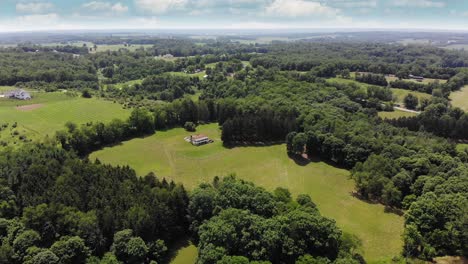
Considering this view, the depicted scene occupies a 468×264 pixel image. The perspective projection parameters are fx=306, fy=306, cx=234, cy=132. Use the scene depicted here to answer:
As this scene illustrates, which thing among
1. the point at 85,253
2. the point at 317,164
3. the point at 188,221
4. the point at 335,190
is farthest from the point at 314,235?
the point at 317,164

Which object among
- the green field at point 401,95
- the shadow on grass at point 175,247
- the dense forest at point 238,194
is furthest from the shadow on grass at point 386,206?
the green field at point 401,95

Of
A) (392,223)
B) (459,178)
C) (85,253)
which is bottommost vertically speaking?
(392,223)

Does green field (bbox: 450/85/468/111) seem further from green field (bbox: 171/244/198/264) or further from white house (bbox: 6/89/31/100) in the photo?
white house (bbox: 6/89/31/100)

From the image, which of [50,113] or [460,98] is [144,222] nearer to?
[50,113]

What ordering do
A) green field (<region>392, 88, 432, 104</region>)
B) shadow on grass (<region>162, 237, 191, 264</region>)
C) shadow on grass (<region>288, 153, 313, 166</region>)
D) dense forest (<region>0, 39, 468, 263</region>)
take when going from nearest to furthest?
dense forest (<region>0, 39, 468, 263</region>) → shadow on grass (<region>162, 237, 191, 264</region>) → shadow on grass (<region>288, 153, 313, 166</region>) → green field (<region>392, 88, 432, 104</region>)

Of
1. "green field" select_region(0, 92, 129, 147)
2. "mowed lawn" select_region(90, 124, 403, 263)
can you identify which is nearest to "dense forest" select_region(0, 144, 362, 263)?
"mowed lawn" select_region(90, 124, 403, 263)

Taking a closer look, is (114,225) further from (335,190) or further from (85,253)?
(335,190)

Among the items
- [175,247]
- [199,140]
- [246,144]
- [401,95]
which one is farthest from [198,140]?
[401,95]
